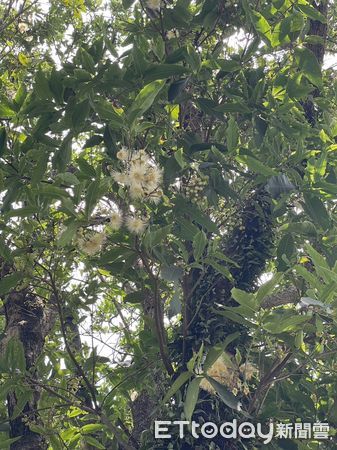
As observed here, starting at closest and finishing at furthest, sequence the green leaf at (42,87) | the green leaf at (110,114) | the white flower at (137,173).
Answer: the white flower at (137,173)
the green leaf at (110,114)
the green leaf at (42,87)

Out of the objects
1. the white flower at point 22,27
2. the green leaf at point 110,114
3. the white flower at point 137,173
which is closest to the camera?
the white flower at point 137,173

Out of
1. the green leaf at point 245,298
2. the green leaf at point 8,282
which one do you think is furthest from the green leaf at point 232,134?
the green leaf at point 8,282

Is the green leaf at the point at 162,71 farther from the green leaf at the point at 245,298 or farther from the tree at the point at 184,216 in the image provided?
the green leaf at the point at 245,298

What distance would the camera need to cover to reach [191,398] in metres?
1.86

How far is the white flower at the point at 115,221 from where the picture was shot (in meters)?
1.88

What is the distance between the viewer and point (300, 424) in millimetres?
2432

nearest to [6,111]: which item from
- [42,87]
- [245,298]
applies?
[42,87]

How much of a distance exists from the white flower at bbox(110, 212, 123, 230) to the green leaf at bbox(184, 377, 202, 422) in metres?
0.47

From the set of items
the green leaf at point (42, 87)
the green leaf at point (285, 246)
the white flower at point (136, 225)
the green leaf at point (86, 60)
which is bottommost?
the white flower at point (136, 225)

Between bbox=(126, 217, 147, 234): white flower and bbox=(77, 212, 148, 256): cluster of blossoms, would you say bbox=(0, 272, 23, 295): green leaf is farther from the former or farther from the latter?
bbox=(126, 217, 147, 234): white flower

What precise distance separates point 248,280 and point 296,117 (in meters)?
0.60

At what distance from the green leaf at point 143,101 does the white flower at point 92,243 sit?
1.10 feet

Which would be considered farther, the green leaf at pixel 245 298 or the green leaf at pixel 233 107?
the green leaf at pixel 233 107

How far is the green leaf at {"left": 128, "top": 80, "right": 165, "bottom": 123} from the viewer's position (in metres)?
1.84
